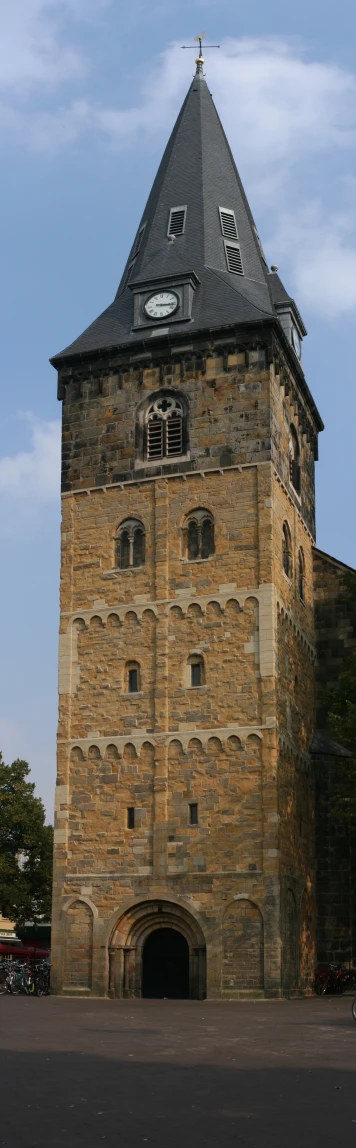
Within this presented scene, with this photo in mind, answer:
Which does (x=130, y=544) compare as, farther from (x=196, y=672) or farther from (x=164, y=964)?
(x=164, y=964)

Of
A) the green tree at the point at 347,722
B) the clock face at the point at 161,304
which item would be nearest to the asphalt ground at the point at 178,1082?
the green tree at the point at 347,722

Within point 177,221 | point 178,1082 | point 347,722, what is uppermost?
point 177,221

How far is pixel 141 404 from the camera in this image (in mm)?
37469

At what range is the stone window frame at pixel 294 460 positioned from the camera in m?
39.0

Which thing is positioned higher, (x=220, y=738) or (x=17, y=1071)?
(x=220, y=738)

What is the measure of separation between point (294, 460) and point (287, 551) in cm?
→ 380

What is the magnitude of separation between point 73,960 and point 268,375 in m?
16.4

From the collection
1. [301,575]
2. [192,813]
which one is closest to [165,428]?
[301,575]

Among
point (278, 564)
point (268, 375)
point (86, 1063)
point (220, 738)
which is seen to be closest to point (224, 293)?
point (268, 375)

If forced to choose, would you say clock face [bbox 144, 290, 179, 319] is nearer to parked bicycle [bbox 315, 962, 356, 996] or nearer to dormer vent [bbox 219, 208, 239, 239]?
dormer vent [bbox 219, 208, 239, 239]

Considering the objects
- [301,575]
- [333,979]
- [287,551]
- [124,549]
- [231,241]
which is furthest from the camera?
[231,241]

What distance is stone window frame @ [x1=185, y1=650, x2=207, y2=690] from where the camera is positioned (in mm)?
34344

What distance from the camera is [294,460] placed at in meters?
39.8

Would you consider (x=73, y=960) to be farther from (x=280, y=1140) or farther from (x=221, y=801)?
(x=280, y=1140)
